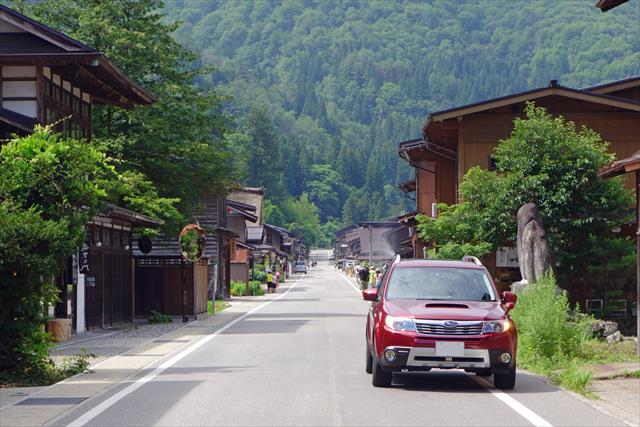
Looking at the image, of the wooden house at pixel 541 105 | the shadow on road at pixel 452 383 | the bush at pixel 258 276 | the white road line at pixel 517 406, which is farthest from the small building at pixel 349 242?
the white road line at pixel 517 406

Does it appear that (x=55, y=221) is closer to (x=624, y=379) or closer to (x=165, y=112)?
(x=624, y=379)

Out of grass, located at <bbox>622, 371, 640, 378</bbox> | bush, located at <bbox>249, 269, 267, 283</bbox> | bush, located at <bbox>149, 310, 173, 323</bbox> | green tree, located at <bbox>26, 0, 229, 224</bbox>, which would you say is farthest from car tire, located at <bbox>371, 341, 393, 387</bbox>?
bush, located at <bbox>249, 269, 267, 283</bbox>

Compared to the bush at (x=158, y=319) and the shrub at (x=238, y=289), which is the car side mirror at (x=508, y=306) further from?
the shrub at (x=238, y=289)

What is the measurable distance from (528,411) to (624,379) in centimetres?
406

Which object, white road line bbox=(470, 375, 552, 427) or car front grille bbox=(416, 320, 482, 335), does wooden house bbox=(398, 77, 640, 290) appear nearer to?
white road line bbox=(470, 375, 552, 427)

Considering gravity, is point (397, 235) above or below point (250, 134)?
below

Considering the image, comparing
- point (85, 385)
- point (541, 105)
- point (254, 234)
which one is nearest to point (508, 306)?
point (85, 385)

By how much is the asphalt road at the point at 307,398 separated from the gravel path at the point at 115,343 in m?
2.01

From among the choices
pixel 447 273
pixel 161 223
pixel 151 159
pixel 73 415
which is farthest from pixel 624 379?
pixel 151 159

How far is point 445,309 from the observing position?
583 inches

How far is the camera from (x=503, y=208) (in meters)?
31.2

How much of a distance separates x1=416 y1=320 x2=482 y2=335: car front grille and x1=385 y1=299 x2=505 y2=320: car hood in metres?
0.07

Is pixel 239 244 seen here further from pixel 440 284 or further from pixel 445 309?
pixel 445 309

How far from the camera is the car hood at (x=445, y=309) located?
14484mm
